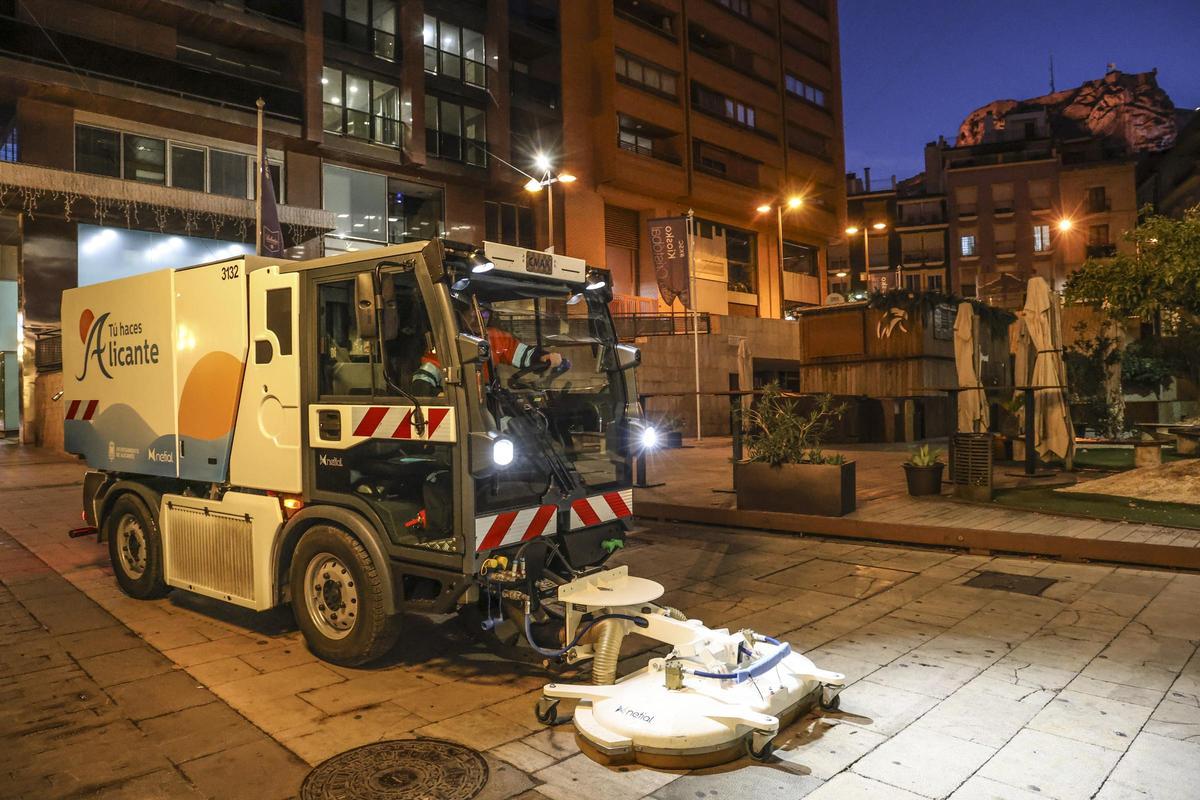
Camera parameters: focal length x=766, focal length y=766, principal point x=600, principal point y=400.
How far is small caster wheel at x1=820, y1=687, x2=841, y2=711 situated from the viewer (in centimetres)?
430

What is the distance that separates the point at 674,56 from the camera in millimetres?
36812

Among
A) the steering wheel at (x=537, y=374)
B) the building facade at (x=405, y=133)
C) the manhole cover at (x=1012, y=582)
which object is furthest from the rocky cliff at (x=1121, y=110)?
the steering wheel at (x=537, y=374)

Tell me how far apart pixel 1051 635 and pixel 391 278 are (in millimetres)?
5281

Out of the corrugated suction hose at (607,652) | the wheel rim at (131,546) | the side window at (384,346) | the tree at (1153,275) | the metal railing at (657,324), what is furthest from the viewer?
the metal railing at (657,324)

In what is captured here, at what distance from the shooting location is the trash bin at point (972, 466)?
427 inches

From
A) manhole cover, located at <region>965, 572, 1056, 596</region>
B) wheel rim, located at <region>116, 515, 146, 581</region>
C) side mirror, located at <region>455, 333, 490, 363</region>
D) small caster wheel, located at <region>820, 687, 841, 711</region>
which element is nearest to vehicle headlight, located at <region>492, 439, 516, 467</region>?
side mirror, located at <region>455, 333, 490, 363</region>

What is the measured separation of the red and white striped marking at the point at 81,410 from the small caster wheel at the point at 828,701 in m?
6.89

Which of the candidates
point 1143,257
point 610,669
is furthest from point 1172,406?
point 610,669

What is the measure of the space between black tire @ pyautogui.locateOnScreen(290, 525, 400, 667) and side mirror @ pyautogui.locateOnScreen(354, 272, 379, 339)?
1385 mm

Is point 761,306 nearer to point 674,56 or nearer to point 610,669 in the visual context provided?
point 674,56

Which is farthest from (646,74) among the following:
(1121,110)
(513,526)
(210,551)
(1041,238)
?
(1121,110)

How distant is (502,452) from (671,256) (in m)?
22.0

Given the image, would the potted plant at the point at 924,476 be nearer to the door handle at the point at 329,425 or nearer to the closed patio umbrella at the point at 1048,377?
the closed patio umbrella at the point at 1048,377

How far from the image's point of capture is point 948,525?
899 centimetres
